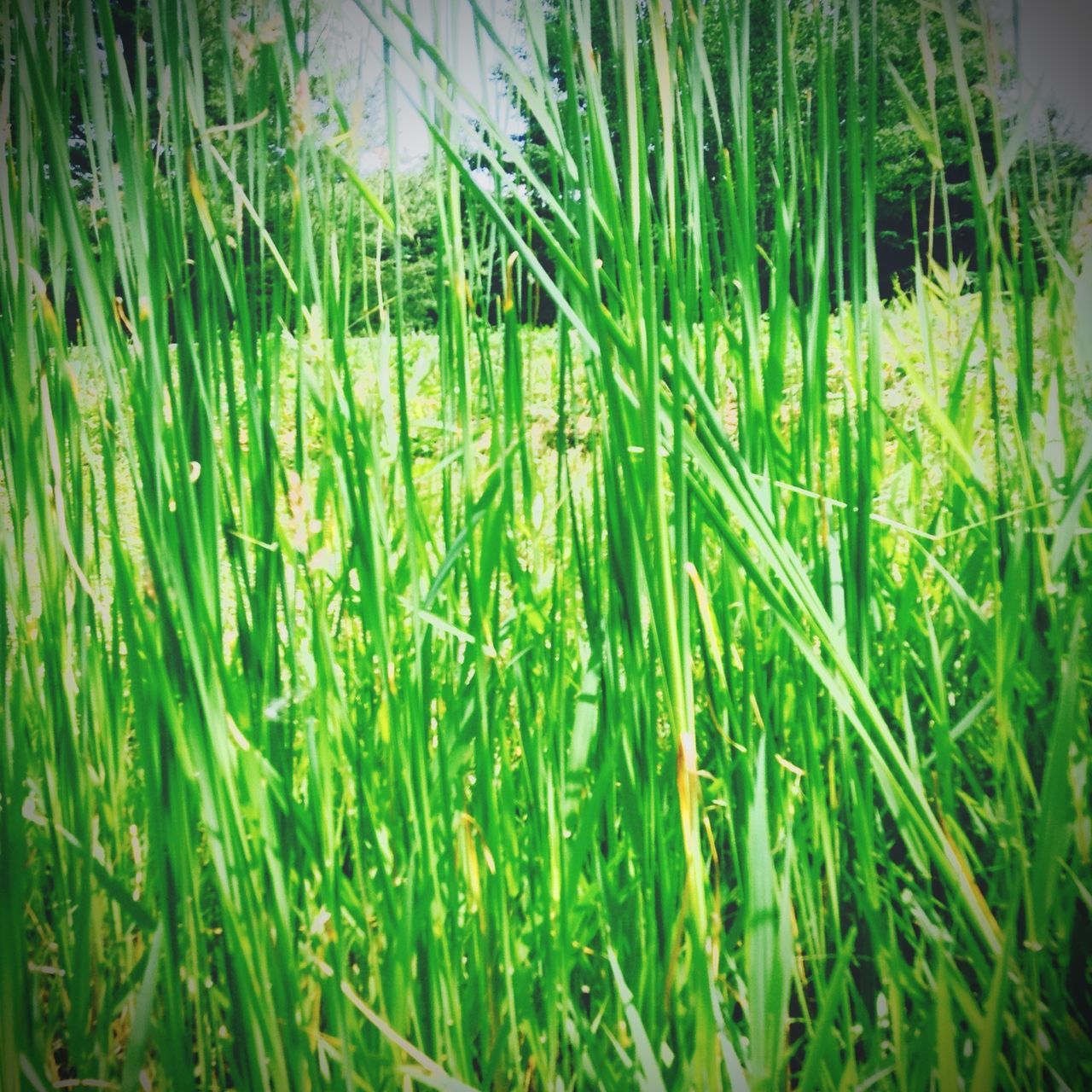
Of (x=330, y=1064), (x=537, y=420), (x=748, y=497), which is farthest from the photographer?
(x=537, y=420)

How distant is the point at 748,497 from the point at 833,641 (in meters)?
0.13

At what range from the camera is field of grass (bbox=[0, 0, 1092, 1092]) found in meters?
0.62

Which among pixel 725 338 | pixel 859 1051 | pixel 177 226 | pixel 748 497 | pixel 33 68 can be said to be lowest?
pixel 859 1051

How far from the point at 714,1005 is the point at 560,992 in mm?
129

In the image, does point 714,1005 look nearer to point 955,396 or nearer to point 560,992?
point 560,992

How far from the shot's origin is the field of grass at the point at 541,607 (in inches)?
24.3

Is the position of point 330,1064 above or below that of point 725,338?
below

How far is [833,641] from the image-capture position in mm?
580

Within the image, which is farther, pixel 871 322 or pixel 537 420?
pixel 537 420

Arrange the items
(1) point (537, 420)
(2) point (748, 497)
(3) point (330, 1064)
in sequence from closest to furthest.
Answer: (2) point (748, 497), (3) point (330, 1064), (1) point (537, 420)

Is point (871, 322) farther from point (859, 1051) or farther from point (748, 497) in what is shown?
point (859, 1051)

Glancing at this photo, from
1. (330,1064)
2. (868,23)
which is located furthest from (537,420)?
(330,1064)

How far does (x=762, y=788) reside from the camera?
2.06 feet

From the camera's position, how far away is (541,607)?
0.72 m
